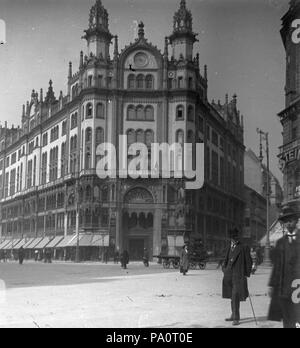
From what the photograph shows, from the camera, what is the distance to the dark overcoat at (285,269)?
27.3 feet

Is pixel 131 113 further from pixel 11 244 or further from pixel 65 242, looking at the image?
pixel 11 244

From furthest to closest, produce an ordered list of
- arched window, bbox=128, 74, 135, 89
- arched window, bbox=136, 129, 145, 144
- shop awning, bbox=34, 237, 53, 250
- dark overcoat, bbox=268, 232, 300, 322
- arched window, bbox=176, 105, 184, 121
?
arched window, bbox=128, 74, 135, 89
arched window, bbox=136, 129, 145, 144
arched window, bbox=176, 105, 184, 121
shop awning, bbox=34, 237, 53, 250
dark overcoat, bbox=268, 232, 300, 322

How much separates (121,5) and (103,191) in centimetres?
3442

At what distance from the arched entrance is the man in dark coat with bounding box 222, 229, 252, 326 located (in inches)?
1222

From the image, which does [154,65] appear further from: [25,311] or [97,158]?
[25,311]

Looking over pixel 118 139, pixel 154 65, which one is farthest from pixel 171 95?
pixel 118 139

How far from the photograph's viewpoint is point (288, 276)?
838 cm

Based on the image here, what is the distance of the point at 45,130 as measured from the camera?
3197cm

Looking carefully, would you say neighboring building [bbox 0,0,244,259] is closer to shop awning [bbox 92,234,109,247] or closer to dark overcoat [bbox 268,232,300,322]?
shop awning [bbox 92,234,109,247]

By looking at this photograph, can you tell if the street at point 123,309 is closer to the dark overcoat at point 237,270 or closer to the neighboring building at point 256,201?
the dark overcoat at point 237,270

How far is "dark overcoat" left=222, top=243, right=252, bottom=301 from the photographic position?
9.64 m

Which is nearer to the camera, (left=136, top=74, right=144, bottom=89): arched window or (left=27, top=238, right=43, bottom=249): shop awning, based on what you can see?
(left=27, top=238, right=43, bottom=249): shop awning

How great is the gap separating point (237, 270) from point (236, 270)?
17 mm

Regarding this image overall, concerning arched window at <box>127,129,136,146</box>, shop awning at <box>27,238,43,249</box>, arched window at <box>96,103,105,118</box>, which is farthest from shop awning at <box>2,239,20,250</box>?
arched window at <box>96,103,105,118</box>
